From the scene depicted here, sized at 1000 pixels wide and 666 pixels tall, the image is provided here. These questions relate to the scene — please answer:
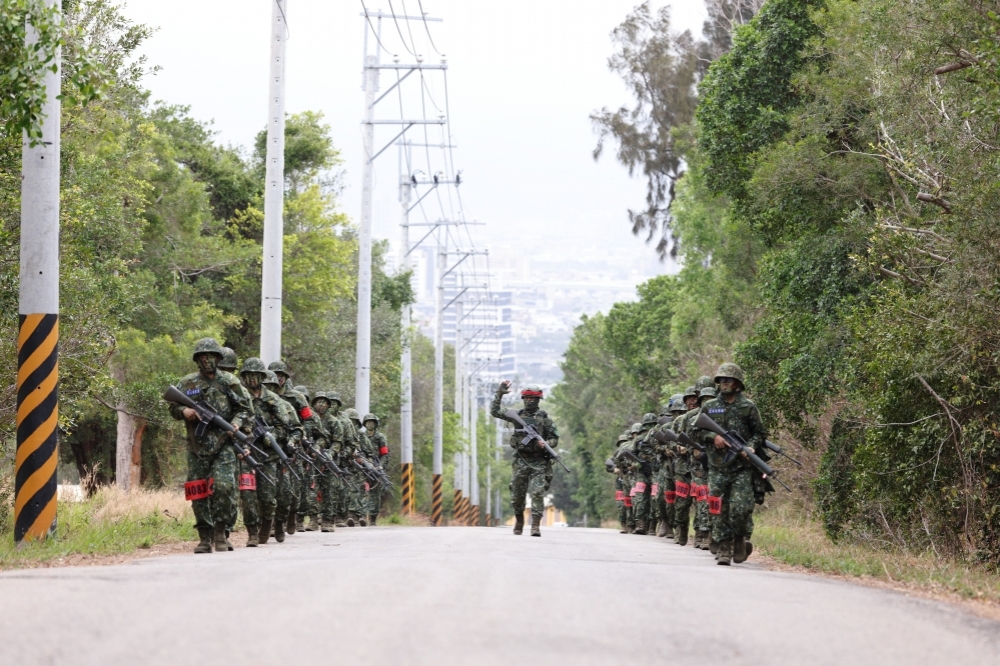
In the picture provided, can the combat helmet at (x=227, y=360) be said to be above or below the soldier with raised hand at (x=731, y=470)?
above

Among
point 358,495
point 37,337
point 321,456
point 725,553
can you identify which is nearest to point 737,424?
point 725,553

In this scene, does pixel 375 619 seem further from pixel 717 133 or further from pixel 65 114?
pixel 717 133

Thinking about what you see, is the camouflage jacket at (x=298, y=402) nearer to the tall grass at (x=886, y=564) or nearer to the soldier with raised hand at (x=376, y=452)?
the tall grass at (x=886, y=564)

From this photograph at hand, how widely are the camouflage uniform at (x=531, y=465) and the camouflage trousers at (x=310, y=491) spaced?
3466 mm

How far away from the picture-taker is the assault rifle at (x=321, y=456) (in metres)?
22.0

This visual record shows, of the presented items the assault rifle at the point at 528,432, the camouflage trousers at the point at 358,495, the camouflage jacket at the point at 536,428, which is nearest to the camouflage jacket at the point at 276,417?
the camouflage jacket at the point at 536,428

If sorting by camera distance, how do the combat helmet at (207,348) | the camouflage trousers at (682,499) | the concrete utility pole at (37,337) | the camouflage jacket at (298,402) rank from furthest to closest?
the camouflage trousers at (682,499), the camouflage jacket at (298,402), the combat helmet at (207,348), the concrete utility pole at (37,337)

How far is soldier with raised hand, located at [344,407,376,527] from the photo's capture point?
2729 centimetres

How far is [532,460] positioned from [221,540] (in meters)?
5.85

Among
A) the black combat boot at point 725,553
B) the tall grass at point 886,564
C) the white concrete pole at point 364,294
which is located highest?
the white concrete pole at point 364,294

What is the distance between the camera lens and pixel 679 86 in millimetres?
44406

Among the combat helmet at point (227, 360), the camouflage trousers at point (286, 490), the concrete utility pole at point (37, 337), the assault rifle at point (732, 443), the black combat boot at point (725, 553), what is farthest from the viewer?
the camouflage trousers at point (286, 490)

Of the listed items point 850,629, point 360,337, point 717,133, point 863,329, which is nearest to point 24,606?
point 850,629

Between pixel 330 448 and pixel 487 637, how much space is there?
16.7m
